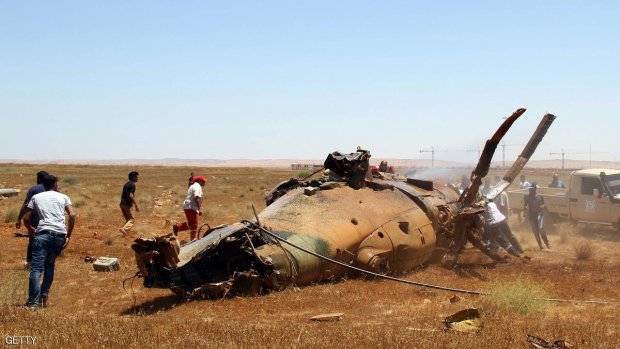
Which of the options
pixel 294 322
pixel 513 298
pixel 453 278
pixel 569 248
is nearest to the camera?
pixel 294 322

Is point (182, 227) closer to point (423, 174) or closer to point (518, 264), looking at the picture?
point (518, 264)

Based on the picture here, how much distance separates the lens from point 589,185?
2106 centimetres

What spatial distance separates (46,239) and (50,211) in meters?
0.42

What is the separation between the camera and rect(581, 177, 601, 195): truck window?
20.8m

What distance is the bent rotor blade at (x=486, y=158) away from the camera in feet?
44.3

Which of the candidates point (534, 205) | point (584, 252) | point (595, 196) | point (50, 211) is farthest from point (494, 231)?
point (50, 211)

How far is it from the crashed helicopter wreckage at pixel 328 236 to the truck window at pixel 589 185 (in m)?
7.17

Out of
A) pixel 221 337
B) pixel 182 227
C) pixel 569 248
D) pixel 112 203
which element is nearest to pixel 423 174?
pixel 569 248

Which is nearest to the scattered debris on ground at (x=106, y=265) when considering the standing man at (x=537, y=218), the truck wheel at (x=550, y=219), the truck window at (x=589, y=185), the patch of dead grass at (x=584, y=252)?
the patch of dead grass at (x=584, y=252)

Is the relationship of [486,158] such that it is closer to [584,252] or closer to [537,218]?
[584,252]

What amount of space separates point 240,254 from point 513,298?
13.1ft

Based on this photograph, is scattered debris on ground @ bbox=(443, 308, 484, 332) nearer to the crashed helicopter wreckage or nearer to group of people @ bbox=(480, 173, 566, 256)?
the crashed helicopter wreckage

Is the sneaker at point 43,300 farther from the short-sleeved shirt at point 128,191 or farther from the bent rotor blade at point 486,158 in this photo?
the bent rotor blade at point 486,158

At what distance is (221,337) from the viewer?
7.13 metres
